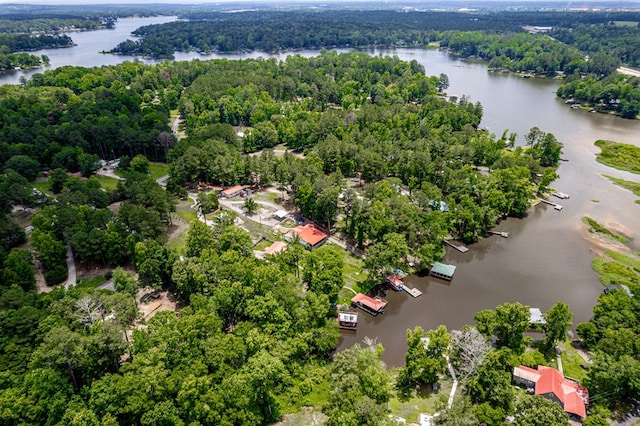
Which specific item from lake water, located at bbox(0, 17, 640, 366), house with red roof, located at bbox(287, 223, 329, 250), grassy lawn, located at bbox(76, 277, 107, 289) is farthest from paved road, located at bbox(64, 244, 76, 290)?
lake water, located at bbox(0, 17, 640, 366)

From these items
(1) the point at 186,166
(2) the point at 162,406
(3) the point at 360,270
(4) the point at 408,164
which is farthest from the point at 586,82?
(2) the point at 162,406

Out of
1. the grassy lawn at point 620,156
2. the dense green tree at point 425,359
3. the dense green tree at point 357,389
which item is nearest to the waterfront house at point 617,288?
the dense green tree at point 425,359

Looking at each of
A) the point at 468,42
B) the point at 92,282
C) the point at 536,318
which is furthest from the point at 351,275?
the point at 468,42

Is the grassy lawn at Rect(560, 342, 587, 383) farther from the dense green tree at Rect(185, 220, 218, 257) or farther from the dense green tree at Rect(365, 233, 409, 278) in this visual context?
the dense green tree at Rect(185, 220, 218, 257)

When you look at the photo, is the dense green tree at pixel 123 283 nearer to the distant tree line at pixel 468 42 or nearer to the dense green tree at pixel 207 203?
the dense green tree at pixel 207 203

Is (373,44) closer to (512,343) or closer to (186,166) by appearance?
(186,166)
